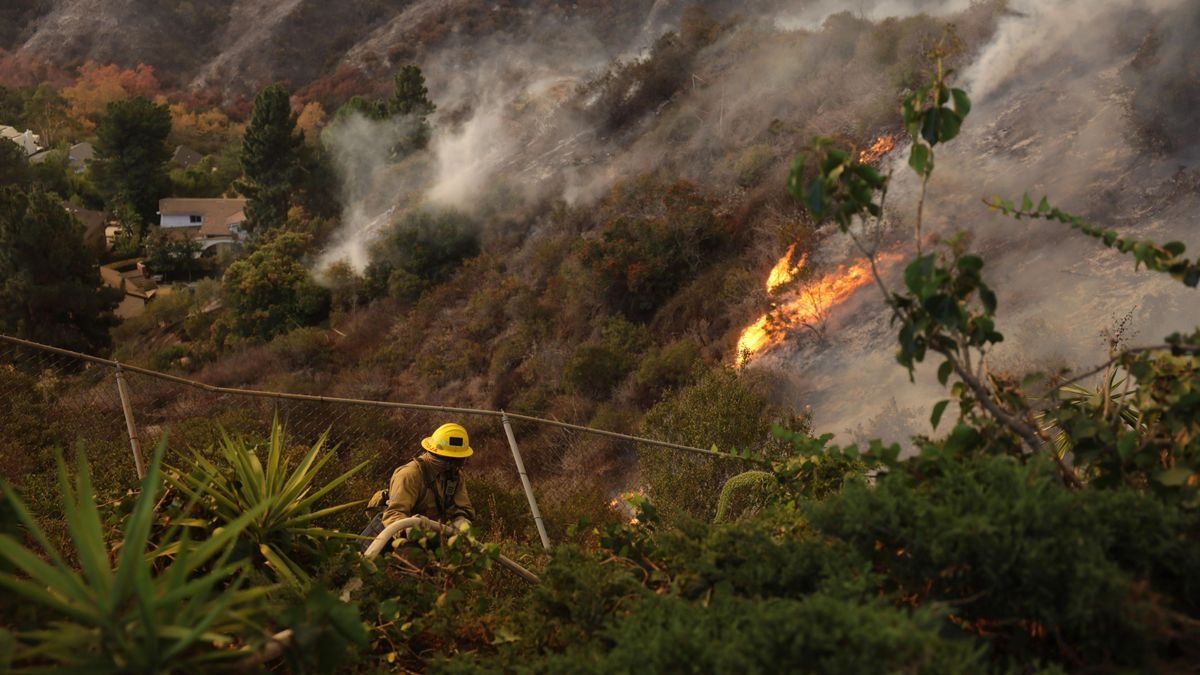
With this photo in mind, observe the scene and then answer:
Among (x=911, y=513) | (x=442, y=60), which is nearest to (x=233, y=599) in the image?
(x=911, y=513)

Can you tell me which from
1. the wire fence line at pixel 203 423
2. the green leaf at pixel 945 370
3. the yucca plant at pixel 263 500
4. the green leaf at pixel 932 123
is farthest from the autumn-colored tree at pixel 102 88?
the green leaf at pixel 945 370

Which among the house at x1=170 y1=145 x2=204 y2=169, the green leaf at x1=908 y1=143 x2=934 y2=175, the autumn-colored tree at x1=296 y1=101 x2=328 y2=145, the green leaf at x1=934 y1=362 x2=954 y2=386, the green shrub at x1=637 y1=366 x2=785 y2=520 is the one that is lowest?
the house at x1=170 y1=145 x2=204 y2=169

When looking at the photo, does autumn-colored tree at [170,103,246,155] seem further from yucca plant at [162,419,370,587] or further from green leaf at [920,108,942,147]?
green leaf at [920,108,942,147]

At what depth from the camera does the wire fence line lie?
224 inches

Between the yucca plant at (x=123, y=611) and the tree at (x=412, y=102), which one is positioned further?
the tree at (x=412, y=102)

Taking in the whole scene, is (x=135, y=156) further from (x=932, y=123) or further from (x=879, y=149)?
(x=932, y=123)

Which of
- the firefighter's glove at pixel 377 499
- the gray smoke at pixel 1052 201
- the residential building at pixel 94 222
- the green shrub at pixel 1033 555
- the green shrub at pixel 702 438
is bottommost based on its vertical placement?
the residential building at pixel 94 222

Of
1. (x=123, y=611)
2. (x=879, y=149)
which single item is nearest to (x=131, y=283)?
(x=879, y=149)

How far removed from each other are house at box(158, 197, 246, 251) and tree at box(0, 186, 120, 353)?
17783 millimetres

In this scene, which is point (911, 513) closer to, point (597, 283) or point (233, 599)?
point (233, 599)

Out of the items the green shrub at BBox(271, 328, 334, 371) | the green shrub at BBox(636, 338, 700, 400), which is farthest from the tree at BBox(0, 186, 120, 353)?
the green shrub at BBox(636, 338, 700, 400)

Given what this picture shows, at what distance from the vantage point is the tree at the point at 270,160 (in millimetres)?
37500

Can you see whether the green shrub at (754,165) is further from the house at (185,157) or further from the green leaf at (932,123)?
the house at (185,157)

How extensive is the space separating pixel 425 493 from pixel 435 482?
87 mm
